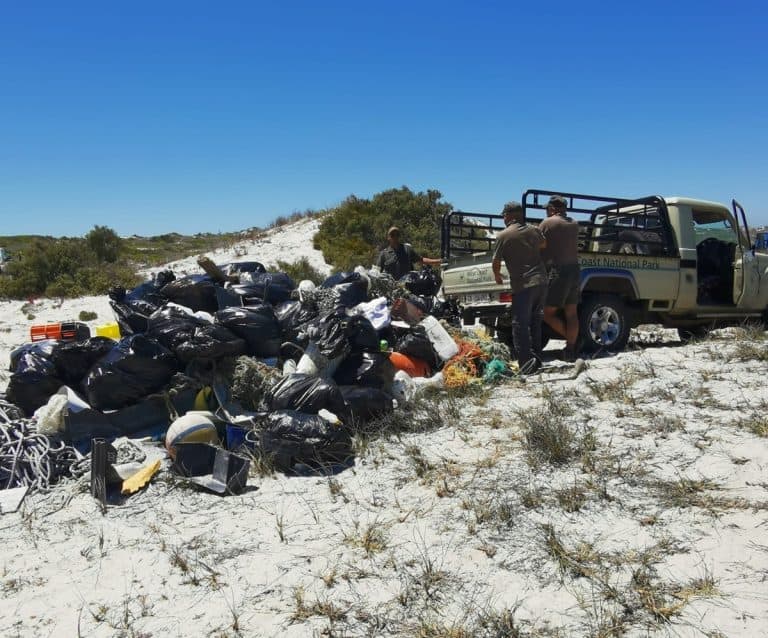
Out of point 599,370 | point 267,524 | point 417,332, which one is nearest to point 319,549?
point 267,524

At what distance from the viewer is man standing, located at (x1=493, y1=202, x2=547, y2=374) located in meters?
6.36

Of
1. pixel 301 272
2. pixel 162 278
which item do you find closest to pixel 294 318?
pixel 162 278

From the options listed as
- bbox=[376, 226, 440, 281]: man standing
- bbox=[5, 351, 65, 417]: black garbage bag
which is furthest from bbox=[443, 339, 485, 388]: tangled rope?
bbox=[5, 351, 65, 417]: black garbage bag

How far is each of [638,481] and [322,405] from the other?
2.42 m

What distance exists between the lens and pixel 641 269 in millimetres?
7543

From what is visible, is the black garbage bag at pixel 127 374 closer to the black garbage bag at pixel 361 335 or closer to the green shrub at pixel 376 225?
the black garbage bag at pixel 361 335

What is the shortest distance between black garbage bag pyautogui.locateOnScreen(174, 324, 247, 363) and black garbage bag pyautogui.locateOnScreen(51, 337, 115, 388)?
0.82 meters

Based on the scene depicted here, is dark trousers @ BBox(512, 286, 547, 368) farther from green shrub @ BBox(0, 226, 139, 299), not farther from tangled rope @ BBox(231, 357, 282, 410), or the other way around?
green shrub @ BBox(0, 226, 139, 299)

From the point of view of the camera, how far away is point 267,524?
3.58m

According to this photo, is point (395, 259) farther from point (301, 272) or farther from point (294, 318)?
point (301, 272)

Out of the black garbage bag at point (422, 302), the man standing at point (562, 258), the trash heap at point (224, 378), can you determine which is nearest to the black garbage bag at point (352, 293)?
the trash heap at point (224, 378)

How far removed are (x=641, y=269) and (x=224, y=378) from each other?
517cm

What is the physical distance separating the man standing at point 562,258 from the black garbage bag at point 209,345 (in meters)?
3.50

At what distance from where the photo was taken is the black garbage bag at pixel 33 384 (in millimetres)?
5500
